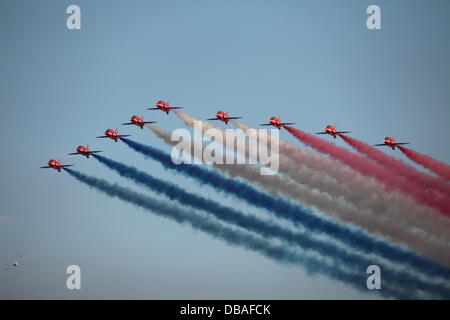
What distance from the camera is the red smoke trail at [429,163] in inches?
3105

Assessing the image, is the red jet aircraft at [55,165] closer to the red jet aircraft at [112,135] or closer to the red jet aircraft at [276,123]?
the red jet aircraft at [112,135]

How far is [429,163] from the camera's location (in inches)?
3147

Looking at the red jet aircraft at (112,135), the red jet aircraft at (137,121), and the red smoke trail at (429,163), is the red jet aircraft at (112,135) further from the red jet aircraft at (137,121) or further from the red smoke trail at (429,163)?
the red smoke trail at (429,163)

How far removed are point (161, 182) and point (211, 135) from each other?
1044 cm

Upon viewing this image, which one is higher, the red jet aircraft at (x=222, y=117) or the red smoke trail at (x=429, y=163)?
the red jet aircraft at (x=222, y=117)

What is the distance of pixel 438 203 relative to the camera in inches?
3036

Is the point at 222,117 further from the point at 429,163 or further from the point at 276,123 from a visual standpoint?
the point at 429,163

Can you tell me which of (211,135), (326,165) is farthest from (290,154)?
(211,135)

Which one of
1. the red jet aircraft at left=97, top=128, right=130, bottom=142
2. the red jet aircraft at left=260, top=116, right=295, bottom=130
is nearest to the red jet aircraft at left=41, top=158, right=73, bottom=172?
the red jet aircraft at left=97, top=128, right=130, bottom=142

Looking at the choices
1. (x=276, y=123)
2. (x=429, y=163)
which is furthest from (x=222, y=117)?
(x=429, y=163)

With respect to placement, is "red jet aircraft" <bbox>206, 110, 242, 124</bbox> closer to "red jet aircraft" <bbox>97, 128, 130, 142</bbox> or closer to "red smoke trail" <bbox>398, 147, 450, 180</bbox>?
"red jet aircraft" <bbox>97, 128, 130, 142</bbox>

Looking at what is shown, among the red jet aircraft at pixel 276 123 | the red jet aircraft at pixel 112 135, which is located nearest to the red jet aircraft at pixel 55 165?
the red jet aircraft at pixel 112 135
